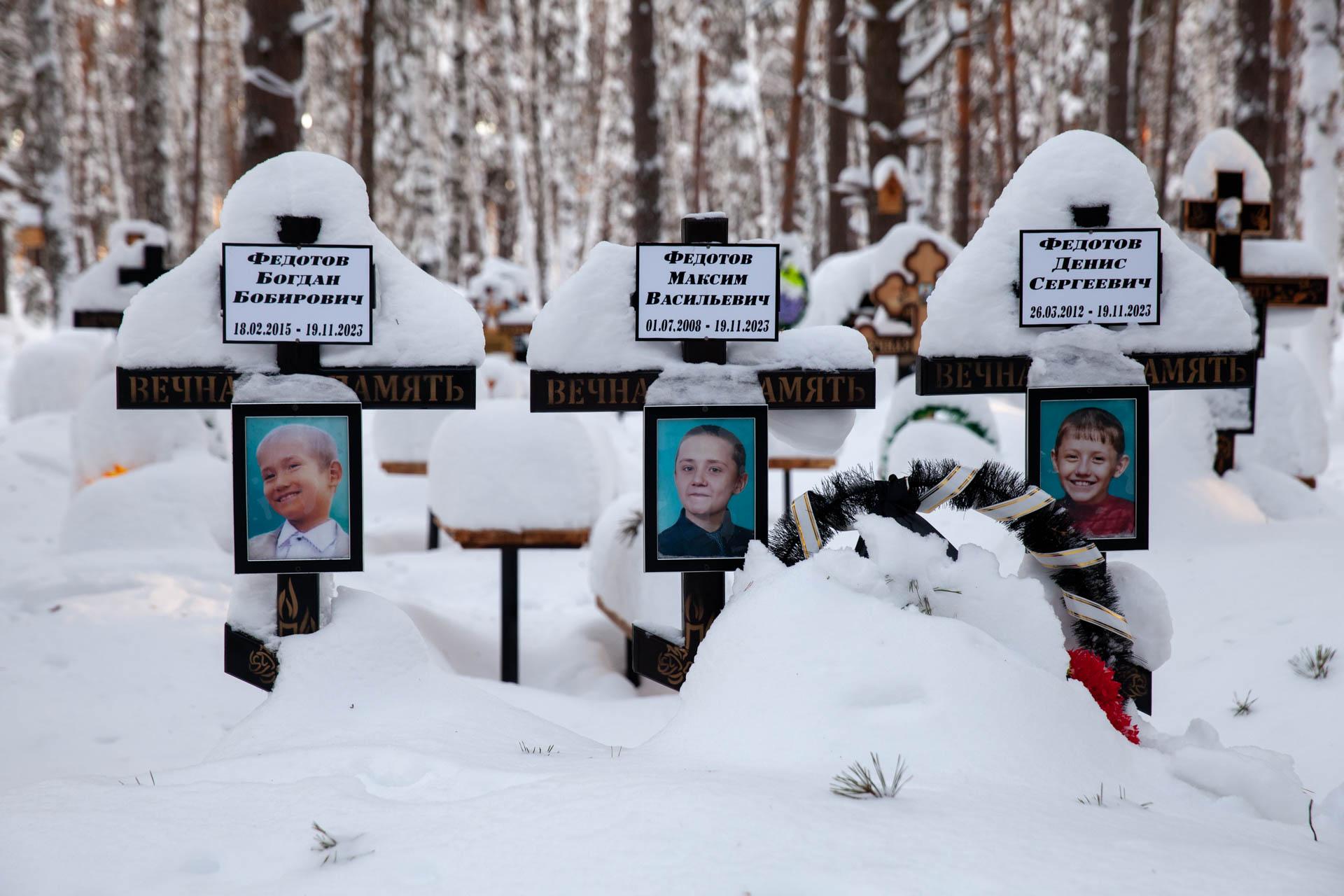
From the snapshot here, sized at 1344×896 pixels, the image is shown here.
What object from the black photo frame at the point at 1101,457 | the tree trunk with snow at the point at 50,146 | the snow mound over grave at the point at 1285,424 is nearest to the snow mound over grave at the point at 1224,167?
the snow mound over grave at the point at 1285,424

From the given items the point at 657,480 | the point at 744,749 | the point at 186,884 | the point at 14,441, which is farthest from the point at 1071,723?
the point at 14,441

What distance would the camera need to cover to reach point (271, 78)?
7297mm

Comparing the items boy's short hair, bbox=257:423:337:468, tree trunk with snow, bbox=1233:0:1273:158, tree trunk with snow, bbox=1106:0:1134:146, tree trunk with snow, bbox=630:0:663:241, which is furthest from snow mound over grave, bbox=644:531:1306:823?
tree trunk with snow, bbox=1106:0:1134:146

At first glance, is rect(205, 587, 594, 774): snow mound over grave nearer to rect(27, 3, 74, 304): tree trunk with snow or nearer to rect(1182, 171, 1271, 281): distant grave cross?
rect(1182, 171, 1271, 281): distant grave cross

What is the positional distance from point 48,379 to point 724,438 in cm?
1089

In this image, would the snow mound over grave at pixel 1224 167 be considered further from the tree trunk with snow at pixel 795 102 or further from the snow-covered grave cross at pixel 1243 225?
the tree trunk with snow at pixel 795 102

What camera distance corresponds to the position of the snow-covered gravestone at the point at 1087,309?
12.1ft

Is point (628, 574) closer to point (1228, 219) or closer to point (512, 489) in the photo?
point (512, 489)

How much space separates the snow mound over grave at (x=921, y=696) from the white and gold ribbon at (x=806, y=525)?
0.52 feet

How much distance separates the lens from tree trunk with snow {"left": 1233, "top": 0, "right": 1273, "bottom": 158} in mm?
9180

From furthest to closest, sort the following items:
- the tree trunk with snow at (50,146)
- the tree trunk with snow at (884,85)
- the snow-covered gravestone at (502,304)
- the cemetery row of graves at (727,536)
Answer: the snow-covered gravestone at (502,304) → the tree trunk with snow at (50,146) → the tree trunk with snow at (884,85) → the cemetery row of graves at (727,536)

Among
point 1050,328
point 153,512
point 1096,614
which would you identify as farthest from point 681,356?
point 153,512

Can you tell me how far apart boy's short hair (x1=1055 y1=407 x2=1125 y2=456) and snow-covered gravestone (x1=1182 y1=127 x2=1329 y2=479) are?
2467 millimetres

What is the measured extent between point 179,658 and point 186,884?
3029 millimetres
